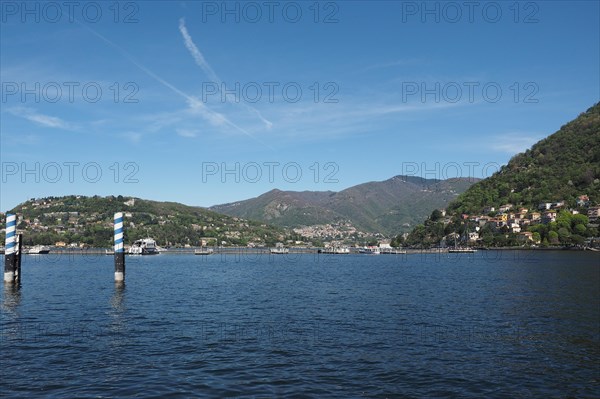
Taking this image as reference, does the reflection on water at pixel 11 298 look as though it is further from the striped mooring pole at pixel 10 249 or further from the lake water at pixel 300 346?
the striped mooring pole at pixel 10 249

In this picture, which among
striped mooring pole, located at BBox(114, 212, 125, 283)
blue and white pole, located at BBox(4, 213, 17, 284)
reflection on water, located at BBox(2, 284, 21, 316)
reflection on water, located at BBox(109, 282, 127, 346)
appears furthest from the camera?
striped mooring pole, located at BBox(114, 212, 125, 283)

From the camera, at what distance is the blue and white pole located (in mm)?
62844

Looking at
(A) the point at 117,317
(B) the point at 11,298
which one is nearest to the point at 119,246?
(B) the point at 11,298

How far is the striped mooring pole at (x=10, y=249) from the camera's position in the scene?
2474 inches

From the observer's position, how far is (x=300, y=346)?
31203 mm

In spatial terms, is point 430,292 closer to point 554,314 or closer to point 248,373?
point 554,314

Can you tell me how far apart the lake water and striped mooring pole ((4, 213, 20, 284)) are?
945 cm

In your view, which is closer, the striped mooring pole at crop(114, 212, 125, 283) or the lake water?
the lake water

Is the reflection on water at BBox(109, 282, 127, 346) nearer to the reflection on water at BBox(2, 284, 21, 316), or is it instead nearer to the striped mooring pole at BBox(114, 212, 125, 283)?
the striped mooring pole at BBox(114, 212, 125, 283)

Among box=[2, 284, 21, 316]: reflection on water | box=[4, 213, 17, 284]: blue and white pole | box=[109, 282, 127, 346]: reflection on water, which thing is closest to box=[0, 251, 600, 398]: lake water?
box=[109, 282, 127, 346]: reflection on water

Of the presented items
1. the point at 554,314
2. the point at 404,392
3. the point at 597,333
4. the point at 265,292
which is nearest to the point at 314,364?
the point at 404,392

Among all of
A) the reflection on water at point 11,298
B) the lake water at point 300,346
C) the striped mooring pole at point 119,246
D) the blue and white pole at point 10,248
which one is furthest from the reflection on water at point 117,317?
the blue and white pole at point 10,248

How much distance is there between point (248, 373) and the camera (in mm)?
24562

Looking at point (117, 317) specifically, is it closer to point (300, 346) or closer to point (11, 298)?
point (300, 346)
